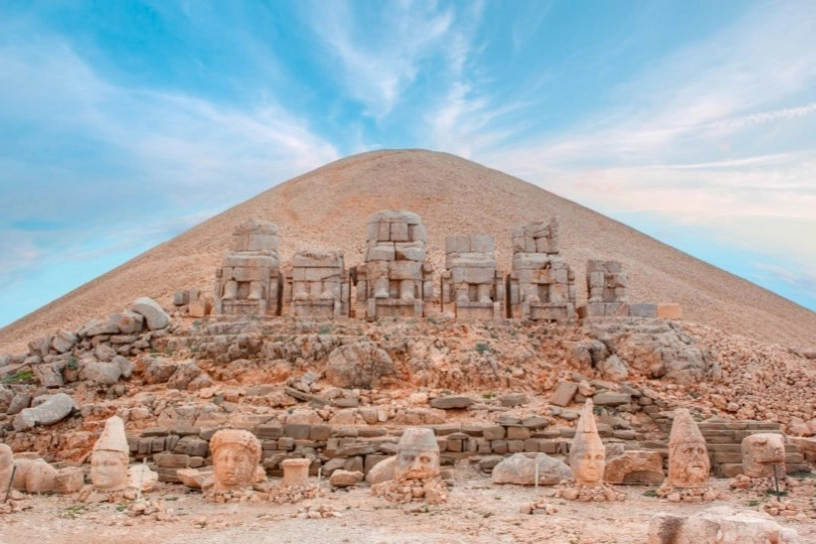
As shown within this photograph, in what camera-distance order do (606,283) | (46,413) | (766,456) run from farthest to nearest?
(606,283)
(46,413)
(766,456)

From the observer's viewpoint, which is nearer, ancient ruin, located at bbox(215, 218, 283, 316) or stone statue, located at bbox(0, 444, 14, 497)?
stone statue, located at bbox(0, 444, 14, 497)

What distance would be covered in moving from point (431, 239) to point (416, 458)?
28.0 meters

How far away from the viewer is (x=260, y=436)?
13250 mm

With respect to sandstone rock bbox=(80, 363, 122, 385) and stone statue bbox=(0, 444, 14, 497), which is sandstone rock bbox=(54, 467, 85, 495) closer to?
stone statue bbox=(0, 444, 14, 497)

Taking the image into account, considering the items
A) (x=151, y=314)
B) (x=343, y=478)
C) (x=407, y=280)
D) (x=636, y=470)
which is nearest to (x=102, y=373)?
(x=151, y=314)

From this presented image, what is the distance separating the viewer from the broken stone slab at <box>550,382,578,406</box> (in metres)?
15.2

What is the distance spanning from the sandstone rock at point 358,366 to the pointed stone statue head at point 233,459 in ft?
14.9

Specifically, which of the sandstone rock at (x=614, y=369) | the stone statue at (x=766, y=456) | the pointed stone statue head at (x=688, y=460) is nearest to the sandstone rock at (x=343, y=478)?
the pointed stone statue head at (x=688, y=460)

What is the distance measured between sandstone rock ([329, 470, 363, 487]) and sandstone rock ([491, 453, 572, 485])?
208 cm

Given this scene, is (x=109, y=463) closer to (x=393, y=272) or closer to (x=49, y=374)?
(x=49, y=374)

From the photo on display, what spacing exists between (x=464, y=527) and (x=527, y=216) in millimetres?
35644

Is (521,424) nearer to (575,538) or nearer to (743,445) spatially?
(743,445)

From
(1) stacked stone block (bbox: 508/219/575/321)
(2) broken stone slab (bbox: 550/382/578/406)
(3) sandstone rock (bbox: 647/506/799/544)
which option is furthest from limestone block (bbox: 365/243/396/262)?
(3) sandstone rock (bbox: 647/506/799/544)

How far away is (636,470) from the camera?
12.4 metres
